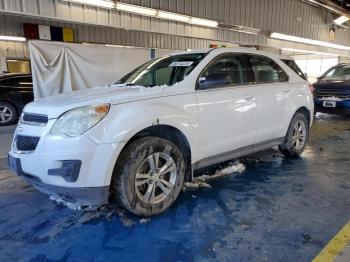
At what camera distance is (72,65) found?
6883 mm

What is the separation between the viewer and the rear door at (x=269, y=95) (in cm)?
396

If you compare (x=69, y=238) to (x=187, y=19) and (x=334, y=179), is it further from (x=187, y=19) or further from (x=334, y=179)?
(x=187, y=19)

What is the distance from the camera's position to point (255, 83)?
396 cm

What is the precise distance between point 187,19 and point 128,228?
27.1 feet

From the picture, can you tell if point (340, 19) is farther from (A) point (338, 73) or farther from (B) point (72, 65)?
(B) point (72, 65)

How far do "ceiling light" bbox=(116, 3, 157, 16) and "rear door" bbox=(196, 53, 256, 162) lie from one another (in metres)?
5.18


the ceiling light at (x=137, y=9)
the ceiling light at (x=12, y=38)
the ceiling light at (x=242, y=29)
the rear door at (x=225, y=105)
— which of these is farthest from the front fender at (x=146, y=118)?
the ceiling light at (x=12, y=38)

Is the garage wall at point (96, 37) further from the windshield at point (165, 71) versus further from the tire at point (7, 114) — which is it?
the windshield at point (165, 71)

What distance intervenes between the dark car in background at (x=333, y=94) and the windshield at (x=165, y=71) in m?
5.88

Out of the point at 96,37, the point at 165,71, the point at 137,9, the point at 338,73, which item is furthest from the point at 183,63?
the point at 96,37

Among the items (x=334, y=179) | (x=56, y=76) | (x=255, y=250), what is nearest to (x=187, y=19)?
(x=56, y=76)

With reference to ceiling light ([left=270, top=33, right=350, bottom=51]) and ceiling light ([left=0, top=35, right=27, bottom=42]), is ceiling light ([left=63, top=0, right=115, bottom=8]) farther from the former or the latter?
ceiling light ([left=270, top=33, right=350, bottom=51])

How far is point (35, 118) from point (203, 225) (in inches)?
69.3

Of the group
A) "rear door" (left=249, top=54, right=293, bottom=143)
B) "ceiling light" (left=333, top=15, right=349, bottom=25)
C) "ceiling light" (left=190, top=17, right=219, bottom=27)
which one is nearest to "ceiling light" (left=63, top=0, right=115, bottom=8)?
"ceiling light" (left=190, top=17, right=219, bottom=27)
